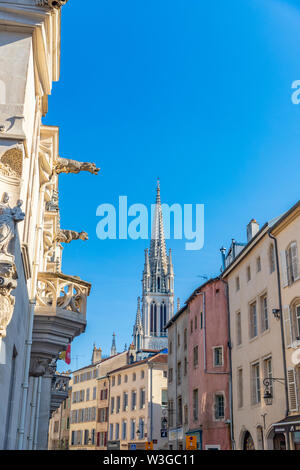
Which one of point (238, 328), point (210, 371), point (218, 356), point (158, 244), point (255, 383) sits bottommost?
point (255, 383)

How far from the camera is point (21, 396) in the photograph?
12.0 m

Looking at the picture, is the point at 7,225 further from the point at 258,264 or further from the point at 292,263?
the point at 258,264

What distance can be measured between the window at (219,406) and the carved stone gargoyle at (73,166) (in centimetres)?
2472

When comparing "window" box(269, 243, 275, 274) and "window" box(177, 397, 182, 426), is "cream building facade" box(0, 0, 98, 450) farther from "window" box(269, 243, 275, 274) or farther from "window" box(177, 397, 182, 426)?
"window" box(177, 397, 182, 426)

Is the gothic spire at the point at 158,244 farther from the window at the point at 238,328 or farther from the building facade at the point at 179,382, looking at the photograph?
the window at the point at 238,328

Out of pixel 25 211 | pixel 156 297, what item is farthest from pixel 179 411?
pixel 156 297

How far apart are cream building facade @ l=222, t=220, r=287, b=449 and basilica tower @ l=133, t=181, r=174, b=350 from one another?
425ft

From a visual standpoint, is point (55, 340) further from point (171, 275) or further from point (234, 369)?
point (171, 275)

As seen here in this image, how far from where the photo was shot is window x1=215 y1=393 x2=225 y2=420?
36.4 m

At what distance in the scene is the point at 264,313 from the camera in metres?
30.3

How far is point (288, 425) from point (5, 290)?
1992 centimetres

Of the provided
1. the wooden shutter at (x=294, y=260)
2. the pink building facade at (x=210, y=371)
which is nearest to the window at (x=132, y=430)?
the pink building facade at (x=210, y=371)

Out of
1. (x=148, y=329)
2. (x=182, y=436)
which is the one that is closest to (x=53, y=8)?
(x=182, y=436)
